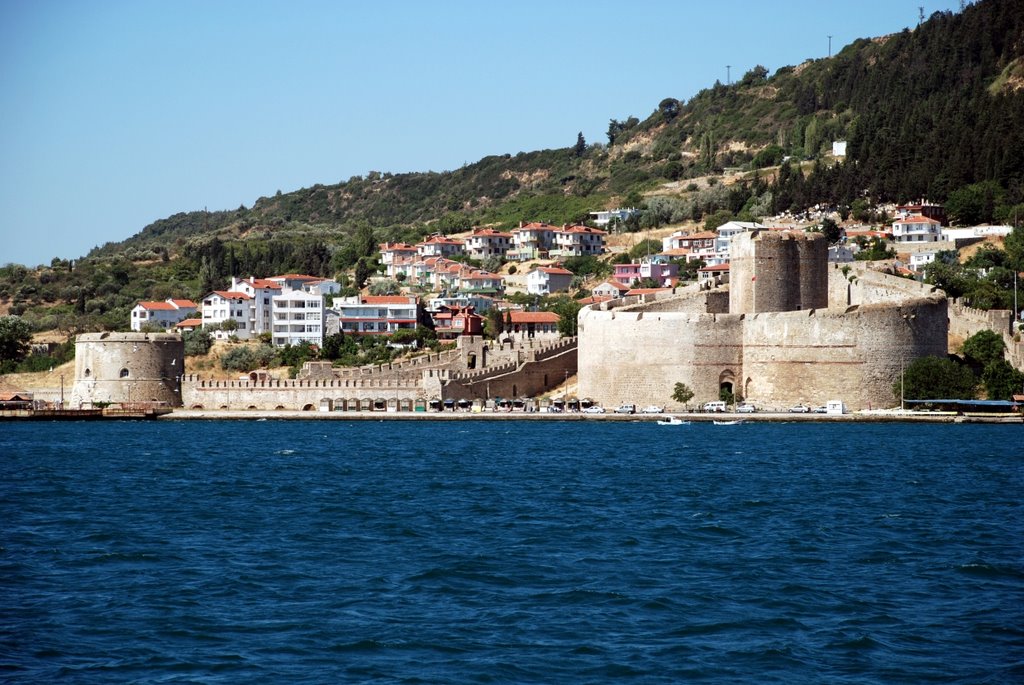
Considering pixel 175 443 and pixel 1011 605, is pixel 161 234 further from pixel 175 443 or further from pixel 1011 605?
pixel 1011 605

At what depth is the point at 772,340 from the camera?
145 feet

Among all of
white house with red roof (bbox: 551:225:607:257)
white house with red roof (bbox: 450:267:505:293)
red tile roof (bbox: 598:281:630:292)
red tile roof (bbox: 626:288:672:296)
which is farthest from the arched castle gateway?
white house with red roof (bbox: 551:225:607:257)

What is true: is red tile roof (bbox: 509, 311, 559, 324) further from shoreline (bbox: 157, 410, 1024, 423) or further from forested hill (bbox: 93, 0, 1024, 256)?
forested hill (bbox: 93, 0, 1024, 256)

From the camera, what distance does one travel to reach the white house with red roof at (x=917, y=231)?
Result: 61938mm

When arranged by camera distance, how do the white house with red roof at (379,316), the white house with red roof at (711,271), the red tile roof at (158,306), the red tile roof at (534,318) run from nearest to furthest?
the red tile roof at (534,318)
the white house with red roof at (379,316)
the white house with red roof at (711,271)
the red tile roof at (158,306)

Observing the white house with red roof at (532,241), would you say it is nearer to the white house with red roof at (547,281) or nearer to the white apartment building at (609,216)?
the white apartment building at (609,216)

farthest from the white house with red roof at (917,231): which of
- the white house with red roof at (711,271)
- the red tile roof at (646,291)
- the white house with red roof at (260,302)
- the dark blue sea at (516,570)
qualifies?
the dark blue sea at (516,570)

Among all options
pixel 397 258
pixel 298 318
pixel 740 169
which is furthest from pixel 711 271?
pixel 740 169

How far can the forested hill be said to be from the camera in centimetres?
6900

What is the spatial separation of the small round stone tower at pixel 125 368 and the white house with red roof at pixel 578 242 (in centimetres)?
2970

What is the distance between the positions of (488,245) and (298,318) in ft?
73.5

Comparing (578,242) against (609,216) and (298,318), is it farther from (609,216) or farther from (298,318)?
(298,318)

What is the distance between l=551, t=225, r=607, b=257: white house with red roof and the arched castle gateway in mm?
28852

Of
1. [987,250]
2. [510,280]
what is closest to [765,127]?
[510,280]
